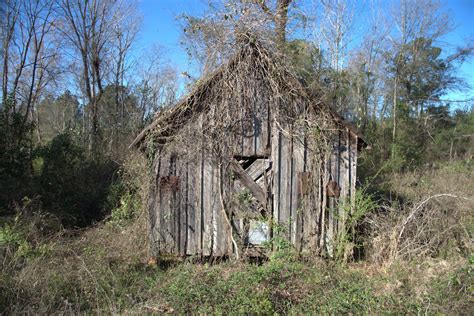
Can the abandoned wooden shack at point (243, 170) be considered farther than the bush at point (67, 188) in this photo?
No

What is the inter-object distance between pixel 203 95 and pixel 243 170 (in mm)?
1649

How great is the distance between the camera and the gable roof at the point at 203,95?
6.97 metres

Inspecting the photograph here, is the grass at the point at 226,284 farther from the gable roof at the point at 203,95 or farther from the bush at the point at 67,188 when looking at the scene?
the bush at the point at 67,188

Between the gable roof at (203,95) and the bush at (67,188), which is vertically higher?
the gable roof at (203,95)

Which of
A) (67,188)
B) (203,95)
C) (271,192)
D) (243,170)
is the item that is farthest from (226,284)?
(67,188)

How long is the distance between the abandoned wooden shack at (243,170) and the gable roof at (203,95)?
0.8 inches

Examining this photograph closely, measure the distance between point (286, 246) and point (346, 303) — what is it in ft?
6.12

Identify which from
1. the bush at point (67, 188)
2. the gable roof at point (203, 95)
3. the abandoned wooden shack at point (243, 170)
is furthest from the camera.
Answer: the bush at point (67, 188)

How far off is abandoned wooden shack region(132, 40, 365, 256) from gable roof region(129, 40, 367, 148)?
0.02 metres

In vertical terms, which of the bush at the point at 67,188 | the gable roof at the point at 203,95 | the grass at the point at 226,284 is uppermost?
the gable roof at the point at 203,95

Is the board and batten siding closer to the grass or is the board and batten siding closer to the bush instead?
the grass

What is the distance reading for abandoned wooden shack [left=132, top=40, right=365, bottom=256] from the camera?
7.11 metres

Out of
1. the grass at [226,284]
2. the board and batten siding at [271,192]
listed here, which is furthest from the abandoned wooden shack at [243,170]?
the grass at [226,284]

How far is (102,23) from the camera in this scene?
22.0 m
